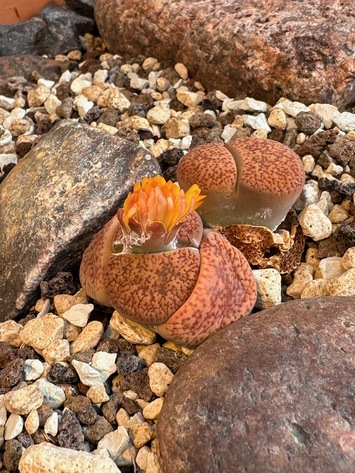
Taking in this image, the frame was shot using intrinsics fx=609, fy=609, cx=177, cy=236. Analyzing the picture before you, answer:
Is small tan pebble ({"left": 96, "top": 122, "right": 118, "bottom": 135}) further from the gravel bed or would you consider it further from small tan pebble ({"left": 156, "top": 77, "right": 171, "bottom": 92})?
small tan pebble ({"left": 156, "top": 77, "right": 171, "bottom": 92})

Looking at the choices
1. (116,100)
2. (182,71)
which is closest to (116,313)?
(116,100)

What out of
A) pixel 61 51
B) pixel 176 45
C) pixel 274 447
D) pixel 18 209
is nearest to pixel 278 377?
pixel 274 447

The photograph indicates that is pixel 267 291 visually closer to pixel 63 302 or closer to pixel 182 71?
pixel 63 302

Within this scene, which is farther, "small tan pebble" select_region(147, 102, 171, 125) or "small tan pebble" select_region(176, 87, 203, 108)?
"small tan pebble" select_region(176, 87, 203, 108)

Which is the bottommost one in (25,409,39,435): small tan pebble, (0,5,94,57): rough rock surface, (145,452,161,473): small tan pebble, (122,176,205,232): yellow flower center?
(145,452,161,473): small tan pebble

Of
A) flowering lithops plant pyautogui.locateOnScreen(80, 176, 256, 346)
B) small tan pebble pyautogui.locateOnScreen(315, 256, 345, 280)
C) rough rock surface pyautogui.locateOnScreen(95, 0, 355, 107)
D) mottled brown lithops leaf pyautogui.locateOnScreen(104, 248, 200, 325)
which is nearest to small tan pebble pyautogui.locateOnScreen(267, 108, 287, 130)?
rough rock surface pyautogui.locateOnScreen(95, 0, 355, 107)

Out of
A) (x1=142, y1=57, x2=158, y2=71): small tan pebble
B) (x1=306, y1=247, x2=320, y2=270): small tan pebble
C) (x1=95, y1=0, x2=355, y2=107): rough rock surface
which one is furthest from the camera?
(x1=142, y1=57, x2=158, y2=71): small tan pebble

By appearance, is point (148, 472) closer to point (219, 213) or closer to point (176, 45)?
point (219, 213)

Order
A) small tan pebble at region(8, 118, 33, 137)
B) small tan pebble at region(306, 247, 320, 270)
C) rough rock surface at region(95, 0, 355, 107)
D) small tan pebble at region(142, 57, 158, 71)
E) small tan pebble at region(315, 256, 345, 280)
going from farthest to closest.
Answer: small tan pebble at region(142, 57, 158, 71) < small tan pebble at region(8, 118, 33, 137) < rough rock surface at region(95, 0, 355, 107) < small tan pebble at region(306, 247, 320, 270) < small tan pebble at region(315, 256, 345, 280)
